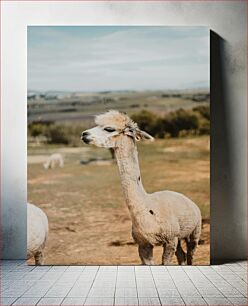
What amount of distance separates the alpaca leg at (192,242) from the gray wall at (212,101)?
15 centimetres

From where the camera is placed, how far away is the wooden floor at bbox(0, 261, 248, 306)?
505cm

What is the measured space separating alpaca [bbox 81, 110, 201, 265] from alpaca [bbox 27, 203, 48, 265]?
776 mm

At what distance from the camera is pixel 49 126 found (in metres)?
6.61

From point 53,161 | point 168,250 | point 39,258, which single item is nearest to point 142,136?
point 53,161

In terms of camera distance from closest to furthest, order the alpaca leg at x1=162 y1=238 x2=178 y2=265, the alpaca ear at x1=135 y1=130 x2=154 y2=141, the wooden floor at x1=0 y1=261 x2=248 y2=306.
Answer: the wooden floor at x1=0 y1=261 x2=248 y2=306, the alpaca leg at x1=162 y1=238 x2=178 y2=265, the alpaca ear at x1=135 y1=130 x2=154 y2=141

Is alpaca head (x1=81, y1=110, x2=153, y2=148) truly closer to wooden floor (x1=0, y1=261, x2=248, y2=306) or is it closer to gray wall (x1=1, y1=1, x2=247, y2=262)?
gray wall (x1=1, y1=1, x2=247, y2=262)

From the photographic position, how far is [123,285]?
18.2 feet

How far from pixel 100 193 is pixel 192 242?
0.94 meters

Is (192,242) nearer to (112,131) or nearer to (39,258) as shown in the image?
(112,131)

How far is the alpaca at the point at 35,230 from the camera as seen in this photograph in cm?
650

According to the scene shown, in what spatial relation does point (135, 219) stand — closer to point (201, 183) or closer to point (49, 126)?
point (201, 183)

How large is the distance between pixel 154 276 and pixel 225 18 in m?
2.49

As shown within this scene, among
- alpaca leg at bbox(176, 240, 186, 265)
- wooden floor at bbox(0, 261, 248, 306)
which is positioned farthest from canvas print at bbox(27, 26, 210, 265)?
wooden floor at bbox(0, 261, 248, 306)

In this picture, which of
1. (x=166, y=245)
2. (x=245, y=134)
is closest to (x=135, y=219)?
(x=166, y=245)
